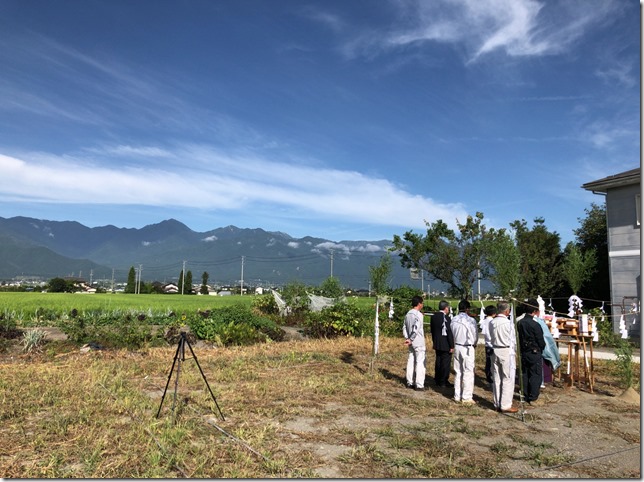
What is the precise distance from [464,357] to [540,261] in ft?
73.2

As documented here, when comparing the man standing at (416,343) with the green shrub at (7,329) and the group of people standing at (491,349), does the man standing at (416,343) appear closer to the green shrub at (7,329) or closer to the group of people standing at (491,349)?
the group of people standing at (491,349)

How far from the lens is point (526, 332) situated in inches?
345

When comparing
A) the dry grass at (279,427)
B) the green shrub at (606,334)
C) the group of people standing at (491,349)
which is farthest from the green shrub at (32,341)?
the green shrub at (606,334)

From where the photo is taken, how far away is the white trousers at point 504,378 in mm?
7949

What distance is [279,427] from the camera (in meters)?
6.69

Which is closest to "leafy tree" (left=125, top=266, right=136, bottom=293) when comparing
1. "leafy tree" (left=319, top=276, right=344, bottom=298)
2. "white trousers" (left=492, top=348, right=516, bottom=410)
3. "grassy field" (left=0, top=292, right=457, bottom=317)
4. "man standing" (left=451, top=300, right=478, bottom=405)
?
"grassy field" (left=0, top=292, right=457, bottom=317)

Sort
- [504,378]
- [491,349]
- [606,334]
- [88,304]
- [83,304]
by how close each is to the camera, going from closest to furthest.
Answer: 1. [504,378]
2. [491,349]
3. [606,334]
4. [83,304]
5. [88,304]

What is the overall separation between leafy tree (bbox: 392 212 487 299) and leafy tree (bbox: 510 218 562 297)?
256 centimetres

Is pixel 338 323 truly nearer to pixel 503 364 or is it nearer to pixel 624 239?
pixel 503 364

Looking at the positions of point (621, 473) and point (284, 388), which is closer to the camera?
point (621, 473)

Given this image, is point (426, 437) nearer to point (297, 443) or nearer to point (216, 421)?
point (297, 443)

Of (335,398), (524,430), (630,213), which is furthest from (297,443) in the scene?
(630,213)

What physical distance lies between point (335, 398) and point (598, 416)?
14.2 feet

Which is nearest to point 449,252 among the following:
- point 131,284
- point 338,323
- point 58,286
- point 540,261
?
point 540,261
